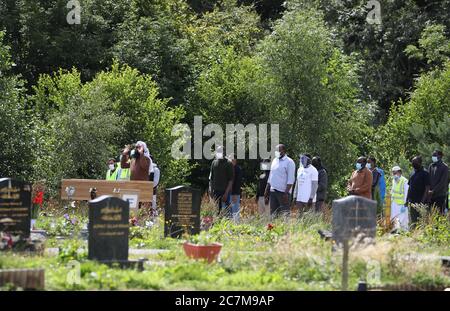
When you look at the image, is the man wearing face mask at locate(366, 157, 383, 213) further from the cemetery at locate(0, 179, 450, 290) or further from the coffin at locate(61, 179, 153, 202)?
the cemetery at locate(0, 179, 450, 290)

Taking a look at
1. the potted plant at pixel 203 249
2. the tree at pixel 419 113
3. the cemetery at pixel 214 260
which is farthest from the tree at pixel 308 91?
the potted plant at pixel 203 249

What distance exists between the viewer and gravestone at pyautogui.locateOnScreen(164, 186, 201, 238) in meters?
18.0

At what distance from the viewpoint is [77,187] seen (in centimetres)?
2242

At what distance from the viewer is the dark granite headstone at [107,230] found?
45.5 feet

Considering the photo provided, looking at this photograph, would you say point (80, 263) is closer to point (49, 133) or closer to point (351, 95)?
point (49, 133)

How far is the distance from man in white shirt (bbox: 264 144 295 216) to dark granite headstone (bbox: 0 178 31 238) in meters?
7.22

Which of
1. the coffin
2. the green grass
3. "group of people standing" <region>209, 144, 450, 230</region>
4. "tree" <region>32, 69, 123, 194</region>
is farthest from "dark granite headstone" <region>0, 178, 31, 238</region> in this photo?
"tree" <region>32, 69, 123, 194</region>

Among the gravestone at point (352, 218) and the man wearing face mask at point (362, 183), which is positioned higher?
the man wearing face mask at point (362, 183)

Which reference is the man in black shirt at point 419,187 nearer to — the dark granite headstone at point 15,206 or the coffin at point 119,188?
the coffin at point 119,188

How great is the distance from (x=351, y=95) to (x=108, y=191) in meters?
18.4

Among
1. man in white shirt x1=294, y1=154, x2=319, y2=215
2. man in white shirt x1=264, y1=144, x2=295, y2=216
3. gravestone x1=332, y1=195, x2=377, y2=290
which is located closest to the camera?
gravestone x1=332, y1=195, x2=377, y2=290

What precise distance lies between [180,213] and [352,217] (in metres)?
4.80

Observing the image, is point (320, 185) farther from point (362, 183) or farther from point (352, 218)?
point (352, 218)

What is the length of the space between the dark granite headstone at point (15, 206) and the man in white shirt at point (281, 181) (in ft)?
23.7
